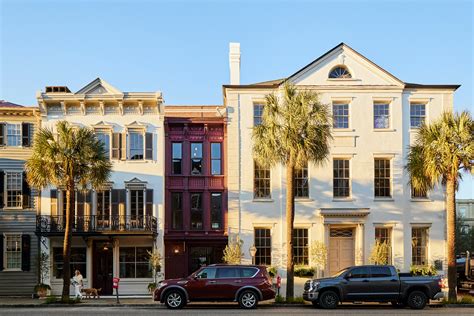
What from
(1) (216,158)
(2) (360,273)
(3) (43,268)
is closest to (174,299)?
(2) (360,273)

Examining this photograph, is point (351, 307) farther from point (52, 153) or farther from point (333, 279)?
point (52, 153)

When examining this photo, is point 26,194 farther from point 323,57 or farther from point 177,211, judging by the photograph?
point 323,57

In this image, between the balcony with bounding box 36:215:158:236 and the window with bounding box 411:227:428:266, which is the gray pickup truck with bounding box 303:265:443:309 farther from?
the balcony with bounding box 36:215:158:236

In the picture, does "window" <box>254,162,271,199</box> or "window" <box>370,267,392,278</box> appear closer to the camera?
"window" <box>370,267,392,278</box>

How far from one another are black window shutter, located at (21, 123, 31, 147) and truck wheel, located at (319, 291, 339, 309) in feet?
57.5

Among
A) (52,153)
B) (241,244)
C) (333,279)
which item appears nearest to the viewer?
(333,279)

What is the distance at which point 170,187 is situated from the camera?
33.7 metres

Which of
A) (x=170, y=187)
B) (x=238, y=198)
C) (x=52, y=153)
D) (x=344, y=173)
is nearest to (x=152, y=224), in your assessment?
(x=170, y=187)

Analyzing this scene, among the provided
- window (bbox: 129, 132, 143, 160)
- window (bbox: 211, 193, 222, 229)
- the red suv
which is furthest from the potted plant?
the red suv

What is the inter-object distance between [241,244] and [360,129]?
8477 millimetres

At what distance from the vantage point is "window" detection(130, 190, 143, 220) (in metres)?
33.1

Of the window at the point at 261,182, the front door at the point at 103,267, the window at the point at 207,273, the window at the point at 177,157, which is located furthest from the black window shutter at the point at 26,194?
the window at the point at 207,273

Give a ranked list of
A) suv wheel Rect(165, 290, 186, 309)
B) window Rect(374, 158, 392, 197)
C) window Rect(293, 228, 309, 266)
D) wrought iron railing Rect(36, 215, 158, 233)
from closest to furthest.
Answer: suv wheel Rect(165, 290, 186, 309) < wrought iron railing Rect(36, 215, 158, 233) < window Rect(293, 228, 309, 266) < window Rect(374, 158, 392, 197)

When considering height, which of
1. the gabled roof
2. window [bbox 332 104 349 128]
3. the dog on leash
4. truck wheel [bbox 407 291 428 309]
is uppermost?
the gabled roof
